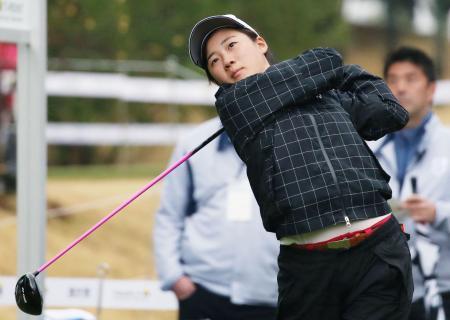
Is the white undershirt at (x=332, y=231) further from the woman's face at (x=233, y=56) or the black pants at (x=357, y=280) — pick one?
the woman's face at (x=233, y=56)

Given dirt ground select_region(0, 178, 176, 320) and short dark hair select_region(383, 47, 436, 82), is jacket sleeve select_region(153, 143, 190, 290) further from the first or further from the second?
dirt ground select_region(0, 178, 176, 320)

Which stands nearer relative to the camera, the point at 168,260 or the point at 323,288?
the point at 323,288

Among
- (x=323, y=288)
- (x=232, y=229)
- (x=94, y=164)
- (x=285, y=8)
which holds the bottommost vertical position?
(x=323, y=288)

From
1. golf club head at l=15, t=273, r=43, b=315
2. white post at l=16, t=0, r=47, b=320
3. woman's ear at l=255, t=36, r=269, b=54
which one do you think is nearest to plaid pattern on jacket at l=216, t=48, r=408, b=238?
woman's ear at l=255, t=36, r=269, b=54

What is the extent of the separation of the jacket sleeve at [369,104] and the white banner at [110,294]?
2.95m

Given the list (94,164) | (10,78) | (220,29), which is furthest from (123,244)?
(220,29)

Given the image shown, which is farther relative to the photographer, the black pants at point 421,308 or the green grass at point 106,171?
the green grass at point 106,171

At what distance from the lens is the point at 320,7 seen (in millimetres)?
6469

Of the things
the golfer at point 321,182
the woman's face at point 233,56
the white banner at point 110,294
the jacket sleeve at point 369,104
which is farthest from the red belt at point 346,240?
the white banner at point 110,294

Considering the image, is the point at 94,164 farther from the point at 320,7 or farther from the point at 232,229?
the point at 232,229

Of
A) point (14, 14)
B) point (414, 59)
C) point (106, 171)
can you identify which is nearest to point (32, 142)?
point (14, 14)

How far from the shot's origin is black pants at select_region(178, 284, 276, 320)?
3.86 metres

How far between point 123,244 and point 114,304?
1567 millimetres

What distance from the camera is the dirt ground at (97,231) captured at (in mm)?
6676
